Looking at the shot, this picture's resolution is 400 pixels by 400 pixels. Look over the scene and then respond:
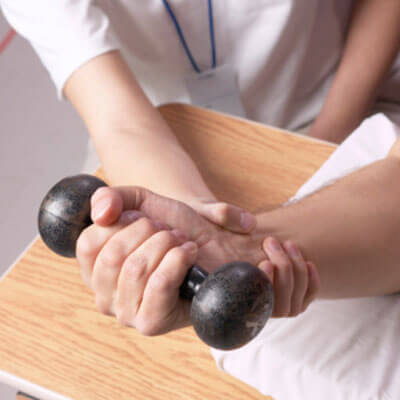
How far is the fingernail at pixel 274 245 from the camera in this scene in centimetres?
53

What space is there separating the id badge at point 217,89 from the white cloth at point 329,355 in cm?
49

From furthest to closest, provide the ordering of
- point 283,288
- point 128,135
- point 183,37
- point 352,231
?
point 183,37, point 128,135, point 352,231, point 283,288

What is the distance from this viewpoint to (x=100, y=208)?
0.45 m

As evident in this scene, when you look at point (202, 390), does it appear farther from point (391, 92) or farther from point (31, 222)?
point (31, 222)

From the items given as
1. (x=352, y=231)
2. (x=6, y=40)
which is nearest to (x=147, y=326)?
(x=352, y=231)

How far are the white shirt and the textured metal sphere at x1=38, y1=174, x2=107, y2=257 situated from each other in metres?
0.36

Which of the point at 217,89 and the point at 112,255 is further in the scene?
the point at 217,89

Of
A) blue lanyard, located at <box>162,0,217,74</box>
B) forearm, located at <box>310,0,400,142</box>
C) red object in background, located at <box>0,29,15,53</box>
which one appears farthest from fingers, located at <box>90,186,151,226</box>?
red object in background, located at <box>0,29,15,53</box>

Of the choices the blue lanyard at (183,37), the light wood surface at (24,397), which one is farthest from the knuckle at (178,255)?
the blue lanyard at (183,37)

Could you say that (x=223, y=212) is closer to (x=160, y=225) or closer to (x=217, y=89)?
(x=160, y=225)

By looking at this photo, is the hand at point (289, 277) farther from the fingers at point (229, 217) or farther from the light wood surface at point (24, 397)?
the light wood surface at point (24, 397)

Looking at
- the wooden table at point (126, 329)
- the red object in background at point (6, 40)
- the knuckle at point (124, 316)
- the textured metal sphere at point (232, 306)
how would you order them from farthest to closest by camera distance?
the red object in background at point (6, 40)
the wooden table at point (126, 329)
the knuckle at point (124, 316)
the textured metal sphere at point (232, 306)

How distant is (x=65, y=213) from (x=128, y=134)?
0.96 ft

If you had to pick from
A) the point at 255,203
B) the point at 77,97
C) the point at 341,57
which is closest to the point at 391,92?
the point at 341,57
